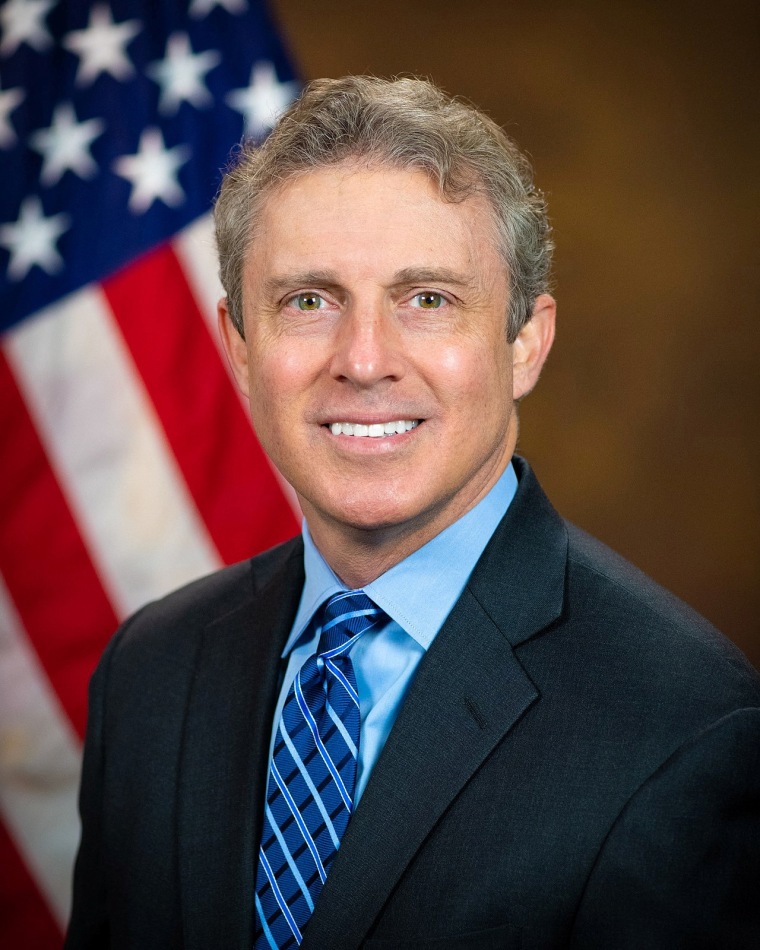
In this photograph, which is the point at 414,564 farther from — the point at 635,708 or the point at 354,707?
A: the point at 635,708

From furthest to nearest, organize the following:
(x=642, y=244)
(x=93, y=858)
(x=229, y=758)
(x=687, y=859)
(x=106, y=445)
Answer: (x=106, y=445) < (x=642, y=244) < (x=93, y=858) < (x=229, y=758) < (x=687, y=859)

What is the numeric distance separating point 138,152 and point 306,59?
613 millimetres

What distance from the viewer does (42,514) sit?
3350mm

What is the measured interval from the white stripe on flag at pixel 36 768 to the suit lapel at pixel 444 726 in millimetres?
1999

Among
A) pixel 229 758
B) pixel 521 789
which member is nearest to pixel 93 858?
pixel 229 758

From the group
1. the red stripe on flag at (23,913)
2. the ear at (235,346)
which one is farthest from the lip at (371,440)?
the red stripe on flag at (23,913)

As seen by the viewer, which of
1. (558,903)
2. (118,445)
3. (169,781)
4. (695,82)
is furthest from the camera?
(118,445)

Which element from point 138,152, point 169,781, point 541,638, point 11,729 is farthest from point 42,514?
point 541,638

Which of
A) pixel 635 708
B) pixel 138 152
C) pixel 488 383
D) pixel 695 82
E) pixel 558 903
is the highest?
pixel 138 152

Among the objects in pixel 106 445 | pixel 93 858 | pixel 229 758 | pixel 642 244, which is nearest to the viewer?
pixel 229 758

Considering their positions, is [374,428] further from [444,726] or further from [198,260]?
[198,260]

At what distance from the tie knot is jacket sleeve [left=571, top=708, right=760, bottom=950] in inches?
20.8

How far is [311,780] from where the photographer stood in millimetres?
1763

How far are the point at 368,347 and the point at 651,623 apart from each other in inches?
24.5
